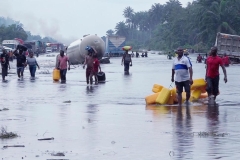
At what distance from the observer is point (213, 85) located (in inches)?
757

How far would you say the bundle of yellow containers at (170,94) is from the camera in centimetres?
1855

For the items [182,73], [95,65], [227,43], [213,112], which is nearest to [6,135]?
[213,112]

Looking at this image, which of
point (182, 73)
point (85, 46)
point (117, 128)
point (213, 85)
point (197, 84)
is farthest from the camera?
point (85, 46)

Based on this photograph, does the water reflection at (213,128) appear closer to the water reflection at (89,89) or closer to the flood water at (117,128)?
the flood water at (117,128)

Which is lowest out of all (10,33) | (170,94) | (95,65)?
(170,94)

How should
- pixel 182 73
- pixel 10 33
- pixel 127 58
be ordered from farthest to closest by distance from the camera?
pixel 10 33 → pixel 127 58 → pixel 182 73

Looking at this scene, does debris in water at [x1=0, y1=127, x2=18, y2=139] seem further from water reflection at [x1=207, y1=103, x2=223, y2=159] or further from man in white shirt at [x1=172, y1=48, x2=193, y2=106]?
man in white shirt at [x1=172, y1=48, x2=193, y2=106]

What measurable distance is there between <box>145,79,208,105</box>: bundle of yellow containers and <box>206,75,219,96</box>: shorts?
1.53 feet

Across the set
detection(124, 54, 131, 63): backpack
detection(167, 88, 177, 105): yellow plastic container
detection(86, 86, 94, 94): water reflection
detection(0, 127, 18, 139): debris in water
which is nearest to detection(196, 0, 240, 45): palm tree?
detection(124, 54, 131, 63): backpack

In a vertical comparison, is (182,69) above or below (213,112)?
above

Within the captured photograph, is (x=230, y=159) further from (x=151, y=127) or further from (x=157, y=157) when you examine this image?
(x=151, y=127)

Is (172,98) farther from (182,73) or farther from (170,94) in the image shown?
(182,73)

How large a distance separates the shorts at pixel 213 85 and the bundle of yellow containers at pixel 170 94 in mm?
465

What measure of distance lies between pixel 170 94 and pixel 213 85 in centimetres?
131
